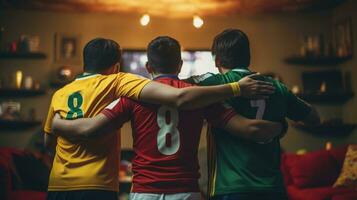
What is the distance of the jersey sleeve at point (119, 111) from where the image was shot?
6.25ft

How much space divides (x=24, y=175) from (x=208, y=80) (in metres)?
3.14

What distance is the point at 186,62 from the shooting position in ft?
20.6

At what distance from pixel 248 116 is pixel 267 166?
21cm

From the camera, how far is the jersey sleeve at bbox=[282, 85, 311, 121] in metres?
2.06

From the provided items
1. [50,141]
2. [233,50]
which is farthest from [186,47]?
[233,50]

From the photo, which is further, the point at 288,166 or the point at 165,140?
the point at 288,166

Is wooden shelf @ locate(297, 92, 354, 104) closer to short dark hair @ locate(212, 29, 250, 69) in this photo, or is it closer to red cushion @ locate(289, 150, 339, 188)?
red cushion @ locate(289, 150, 339, 188)

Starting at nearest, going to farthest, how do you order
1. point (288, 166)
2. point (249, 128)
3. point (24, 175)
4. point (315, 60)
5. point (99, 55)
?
point (249, 128)
point (99, 55)
point (24, 175)
point (288, 166)
point (315, 60)

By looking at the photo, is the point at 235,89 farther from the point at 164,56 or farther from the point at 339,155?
the point at 339,155

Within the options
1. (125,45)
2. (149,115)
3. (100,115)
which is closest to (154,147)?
(149,115)

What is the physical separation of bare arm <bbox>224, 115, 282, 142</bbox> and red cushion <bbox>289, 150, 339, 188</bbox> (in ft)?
10.5

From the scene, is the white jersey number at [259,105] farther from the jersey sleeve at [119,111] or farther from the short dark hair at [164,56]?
the jersey sleeve at [119,111]

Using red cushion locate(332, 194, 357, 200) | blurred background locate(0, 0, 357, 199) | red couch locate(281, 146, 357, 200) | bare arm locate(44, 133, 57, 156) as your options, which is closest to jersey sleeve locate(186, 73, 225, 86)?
bare arm locate(44, 133, 57, 156)

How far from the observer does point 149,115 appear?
1.90 meters
